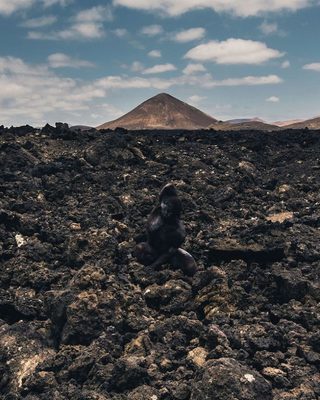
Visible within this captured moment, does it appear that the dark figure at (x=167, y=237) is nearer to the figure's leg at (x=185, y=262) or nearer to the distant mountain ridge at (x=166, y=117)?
the figure's leg at (x=185, y=262)

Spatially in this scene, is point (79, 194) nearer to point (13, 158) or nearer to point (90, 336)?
point (13, 158)

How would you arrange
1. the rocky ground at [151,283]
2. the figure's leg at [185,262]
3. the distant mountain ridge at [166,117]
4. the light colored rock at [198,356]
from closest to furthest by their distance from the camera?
1. the rocky ground at [151,283]
2. the light colored rock at [198,356]
3. the figure's leg at [185,262]
4. the distant mountain ridge at [166,117]

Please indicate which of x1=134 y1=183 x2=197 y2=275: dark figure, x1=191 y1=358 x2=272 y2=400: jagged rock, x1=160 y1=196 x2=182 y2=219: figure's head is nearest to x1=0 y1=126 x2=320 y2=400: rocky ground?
x1=191 y1=358 x2=272 y2=400: jagged rock

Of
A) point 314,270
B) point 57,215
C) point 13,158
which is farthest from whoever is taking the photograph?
point 13,158

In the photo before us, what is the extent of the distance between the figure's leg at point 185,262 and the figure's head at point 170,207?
2.74ft

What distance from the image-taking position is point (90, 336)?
891cm

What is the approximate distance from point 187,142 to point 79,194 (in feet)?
22.6

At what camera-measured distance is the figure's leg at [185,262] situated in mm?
10984

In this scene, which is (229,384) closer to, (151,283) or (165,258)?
(151,283)

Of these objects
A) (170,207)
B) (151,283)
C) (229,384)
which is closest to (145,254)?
(151,283)

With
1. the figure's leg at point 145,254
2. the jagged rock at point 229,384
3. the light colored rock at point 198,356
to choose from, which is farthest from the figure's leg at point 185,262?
the jagged rock at point 229,384

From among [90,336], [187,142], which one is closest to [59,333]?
[90,336]

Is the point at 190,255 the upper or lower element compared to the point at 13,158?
lower

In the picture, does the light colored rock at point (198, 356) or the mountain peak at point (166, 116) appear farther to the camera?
the mountain peak at point (166, 116)
